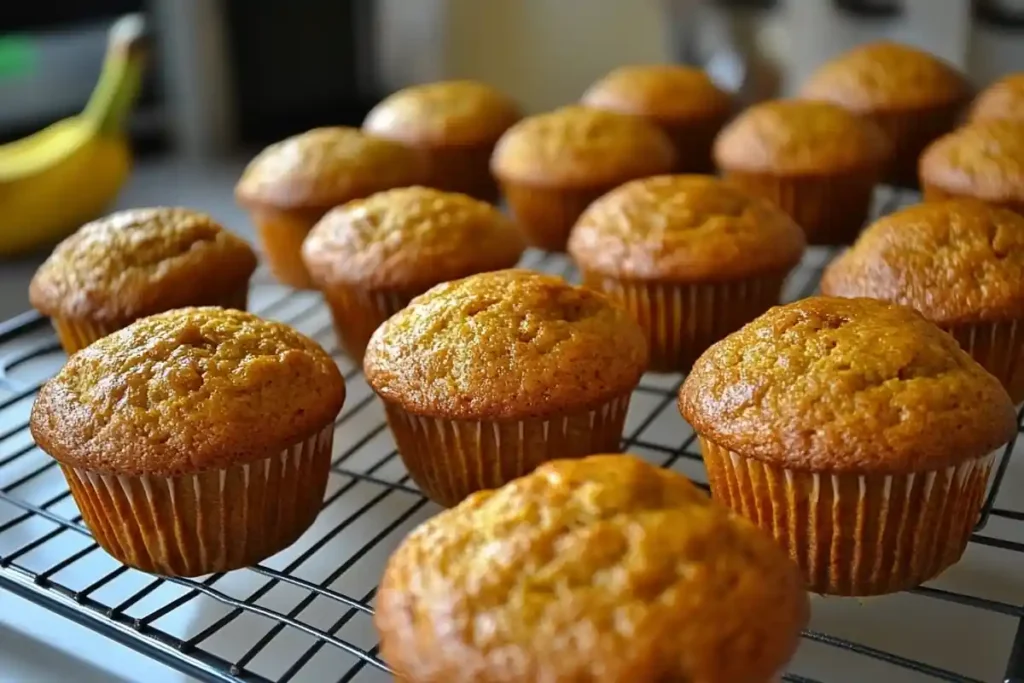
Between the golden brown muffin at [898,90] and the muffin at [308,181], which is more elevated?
the golden brown muffin at [898,90]

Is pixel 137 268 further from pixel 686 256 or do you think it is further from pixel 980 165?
pixel 980 165

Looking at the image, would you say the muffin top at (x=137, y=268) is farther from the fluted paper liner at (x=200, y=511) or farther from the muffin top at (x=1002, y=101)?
the muffin top at (x=1002, y=101)

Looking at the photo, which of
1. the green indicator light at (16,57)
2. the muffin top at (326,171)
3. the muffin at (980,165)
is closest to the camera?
the muffin at (980,165)

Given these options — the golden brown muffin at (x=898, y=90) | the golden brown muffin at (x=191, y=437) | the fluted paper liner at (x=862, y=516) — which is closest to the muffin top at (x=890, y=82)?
the golden brown muffin at (x=898, y=90)

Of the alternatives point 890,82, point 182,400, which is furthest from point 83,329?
point 890,82

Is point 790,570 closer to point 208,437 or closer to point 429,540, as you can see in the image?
point 429,540

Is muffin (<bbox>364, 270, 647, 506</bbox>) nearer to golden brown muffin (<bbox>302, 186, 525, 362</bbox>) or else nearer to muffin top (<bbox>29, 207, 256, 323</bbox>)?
golden brown muffin (<bbox>302, 186, 525, 362</bbox>)

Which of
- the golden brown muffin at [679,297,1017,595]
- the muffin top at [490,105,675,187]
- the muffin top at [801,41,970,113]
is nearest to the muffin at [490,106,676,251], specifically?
the muffin top at [490,105,675,187]

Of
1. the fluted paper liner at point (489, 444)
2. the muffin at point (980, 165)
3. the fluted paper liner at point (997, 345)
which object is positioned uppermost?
the muffin at point (980, 165)
